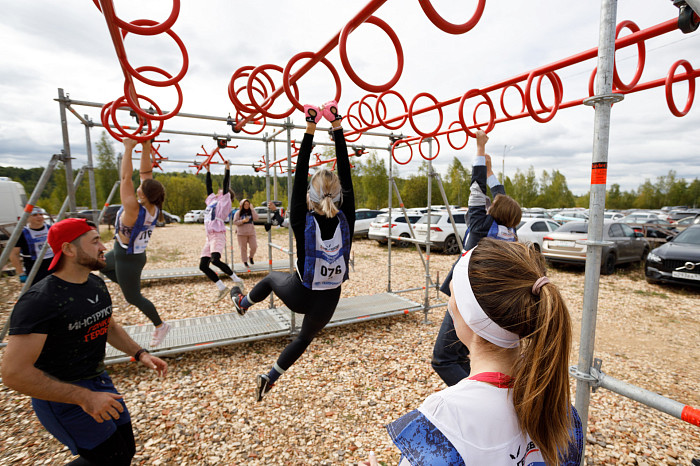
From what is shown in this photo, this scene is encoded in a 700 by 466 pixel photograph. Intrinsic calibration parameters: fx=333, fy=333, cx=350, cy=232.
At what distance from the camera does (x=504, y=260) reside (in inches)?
37.8

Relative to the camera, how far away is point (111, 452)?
1.79m

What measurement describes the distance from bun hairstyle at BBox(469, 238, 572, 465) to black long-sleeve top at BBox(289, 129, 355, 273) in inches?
62.4

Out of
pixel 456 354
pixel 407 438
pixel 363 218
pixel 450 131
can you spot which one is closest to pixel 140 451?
pixel 456 354

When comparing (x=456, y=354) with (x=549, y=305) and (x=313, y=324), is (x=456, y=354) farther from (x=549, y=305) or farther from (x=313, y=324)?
(x=549, y=305)

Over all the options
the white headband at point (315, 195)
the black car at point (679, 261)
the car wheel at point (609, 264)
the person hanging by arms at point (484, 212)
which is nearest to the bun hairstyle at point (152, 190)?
the white headband at point (315, 195)

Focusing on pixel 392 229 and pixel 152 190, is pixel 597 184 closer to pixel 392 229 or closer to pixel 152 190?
pixel 152 190

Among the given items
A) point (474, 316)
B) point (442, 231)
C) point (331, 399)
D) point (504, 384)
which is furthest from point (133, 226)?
point (442, 231)

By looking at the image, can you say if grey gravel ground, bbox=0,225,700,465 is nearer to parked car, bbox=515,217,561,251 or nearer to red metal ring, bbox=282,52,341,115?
red metal ring, bbox=282,52,341,115

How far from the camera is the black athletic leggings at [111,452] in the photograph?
1737mm

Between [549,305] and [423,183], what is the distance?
109ft

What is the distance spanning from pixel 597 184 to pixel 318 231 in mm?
1669

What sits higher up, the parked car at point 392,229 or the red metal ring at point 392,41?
the red metal ring at point 392,41

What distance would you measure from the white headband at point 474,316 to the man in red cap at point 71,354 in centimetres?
183

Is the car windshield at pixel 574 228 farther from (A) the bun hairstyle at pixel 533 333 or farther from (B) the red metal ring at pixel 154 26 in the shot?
(B) the red metal ring at pixel 154 26
